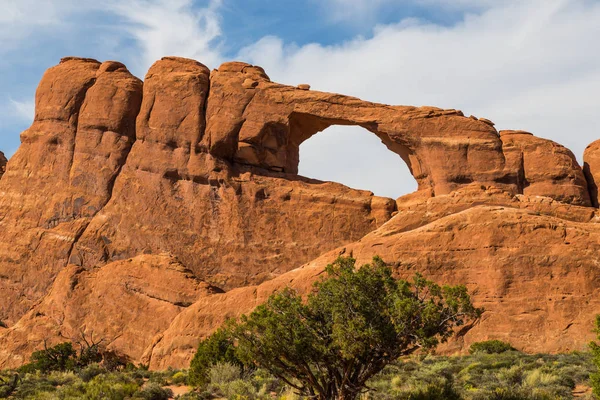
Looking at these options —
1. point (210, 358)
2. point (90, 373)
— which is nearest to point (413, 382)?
point (210, 358)

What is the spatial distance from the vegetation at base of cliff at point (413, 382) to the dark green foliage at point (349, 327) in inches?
72.3

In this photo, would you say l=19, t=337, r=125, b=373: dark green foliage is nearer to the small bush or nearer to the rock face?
the rock face

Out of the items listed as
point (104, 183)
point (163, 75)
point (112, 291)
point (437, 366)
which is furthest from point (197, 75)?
point (437, 366)

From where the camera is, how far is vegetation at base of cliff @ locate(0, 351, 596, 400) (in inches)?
770

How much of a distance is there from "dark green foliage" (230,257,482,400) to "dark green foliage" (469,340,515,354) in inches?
490

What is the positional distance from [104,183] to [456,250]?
2164 centimetres

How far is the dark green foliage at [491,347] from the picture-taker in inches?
1174

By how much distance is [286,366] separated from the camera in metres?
18.1

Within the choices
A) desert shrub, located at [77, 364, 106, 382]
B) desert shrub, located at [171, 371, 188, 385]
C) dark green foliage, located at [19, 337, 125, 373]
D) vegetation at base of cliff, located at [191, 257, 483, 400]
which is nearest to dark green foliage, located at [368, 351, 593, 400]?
vegetation at base of cliff, located at [191, 257, 483, 400]

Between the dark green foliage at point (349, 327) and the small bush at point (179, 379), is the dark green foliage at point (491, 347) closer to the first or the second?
the small bush at point (179, 379)

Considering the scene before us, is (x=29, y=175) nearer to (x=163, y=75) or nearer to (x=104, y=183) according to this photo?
(x=104, y=183)

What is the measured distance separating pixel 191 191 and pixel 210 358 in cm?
1834

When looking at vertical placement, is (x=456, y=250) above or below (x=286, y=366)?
above

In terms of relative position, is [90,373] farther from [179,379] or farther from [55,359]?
[55,359]
